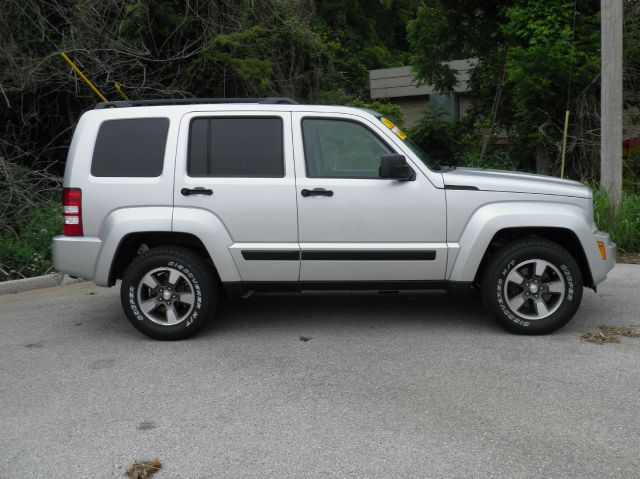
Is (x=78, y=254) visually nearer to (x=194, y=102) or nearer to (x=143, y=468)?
(x=194, y=102)

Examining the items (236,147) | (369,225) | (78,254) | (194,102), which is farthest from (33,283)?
(369,225)

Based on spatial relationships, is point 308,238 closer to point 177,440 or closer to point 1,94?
point 177,440

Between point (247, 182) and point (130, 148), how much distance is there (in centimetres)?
103

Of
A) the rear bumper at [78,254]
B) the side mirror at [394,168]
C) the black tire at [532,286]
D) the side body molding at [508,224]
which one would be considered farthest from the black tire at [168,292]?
the black tire at [532,286]

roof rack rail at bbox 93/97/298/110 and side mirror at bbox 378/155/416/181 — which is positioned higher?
roof rack rail at bbox 93/97/298/110

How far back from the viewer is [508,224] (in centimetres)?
546

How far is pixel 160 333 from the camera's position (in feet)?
18.6

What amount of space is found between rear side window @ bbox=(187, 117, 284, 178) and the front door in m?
0.24

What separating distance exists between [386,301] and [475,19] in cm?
962

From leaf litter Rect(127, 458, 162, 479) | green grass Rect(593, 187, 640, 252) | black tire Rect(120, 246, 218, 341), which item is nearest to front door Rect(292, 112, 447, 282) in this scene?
black tire Rect(120, 246, 218, 341)

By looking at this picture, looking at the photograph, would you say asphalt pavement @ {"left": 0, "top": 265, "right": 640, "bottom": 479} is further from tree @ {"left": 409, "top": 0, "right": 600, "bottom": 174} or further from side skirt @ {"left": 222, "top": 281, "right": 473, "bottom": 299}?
tree @ {"left": 409, "top": 0, "right": 600, "bottom": 174}

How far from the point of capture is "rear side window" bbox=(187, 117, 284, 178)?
563 cm

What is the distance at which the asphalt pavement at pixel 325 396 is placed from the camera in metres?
3.53

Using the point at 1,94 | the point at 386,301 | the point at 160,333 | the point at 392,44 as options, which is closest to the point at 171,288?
the point at 160,333
